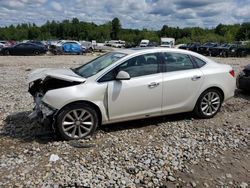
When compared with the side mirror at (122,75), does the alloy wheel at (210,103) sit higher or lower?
lower

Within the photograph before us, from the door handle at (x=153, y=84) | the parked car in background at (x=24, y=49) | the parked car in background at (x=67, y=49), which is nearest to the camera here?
the door handle at (x=153, y=84)

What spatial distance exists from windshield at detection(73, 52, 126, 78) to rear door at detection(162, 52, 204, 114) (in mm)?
973

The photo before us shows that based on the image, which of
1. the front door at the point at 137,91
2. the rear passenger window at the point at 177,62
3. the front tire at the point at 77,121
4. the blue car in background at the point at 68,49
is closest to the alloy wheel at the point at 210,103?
the rear passenger window at the point at 177,62

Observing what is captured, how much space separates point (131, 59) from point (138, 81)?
0.44 metres

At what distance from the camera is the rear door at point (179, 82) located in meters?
6.23

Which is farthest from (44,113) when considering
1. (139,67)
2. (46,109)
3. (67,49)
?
(67,49)

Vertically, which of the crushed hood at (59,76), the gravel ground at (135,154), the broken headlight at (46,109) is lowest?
the gravel ground at (135,154)

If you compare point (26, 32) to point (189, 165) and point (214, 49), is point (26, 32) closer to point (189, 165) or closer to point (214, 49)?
point (214, 49)

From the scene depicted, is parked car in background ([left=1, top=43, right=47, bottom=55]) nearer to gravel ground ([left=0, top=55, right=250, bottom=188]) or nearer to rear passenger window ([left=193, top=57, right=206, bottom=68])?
gravel ground ([left=0, top=55, right=250, bottom=188])

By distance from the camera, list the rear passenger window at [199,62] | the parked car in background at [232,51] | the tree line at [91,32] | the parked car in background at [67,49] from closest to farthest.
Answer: the rear passenger window at [199,62] → the parked car in background at [232,51] → the parked car in background at [67,49] → the tree line at [91,32]

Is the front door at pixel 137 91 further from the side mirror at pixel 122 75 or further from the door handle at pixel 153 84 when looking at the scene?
the side mirror at pixel 122 75

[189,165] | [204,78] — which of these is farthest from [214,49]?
[189,165]

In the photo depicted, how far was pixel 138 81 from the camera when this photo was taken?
19.3 ft

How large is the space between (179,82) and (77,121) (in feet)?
7.00
